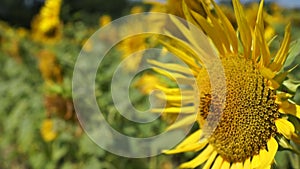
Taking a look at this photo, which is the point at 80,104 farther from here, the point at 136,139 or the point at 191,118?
the point at 191,118

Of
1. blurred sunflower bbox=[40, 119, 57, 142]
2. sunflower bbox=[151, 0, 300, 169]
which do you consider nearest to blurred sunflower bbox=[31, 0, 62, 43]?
blurred sunflower bbox=[40, 119, 57, 142]

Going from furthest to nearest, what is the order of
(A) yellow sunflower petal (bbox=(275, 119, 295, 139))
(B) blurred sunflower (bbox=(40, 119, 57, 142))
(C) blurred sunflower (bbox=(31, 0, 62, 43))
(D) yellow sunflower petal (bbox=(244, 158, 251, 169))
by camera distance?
(C) blurred sunflower (bbox=(31, 0, 62, 43)) < (B) blurred sunflower (bbox=(40, 119, 57, 142)) < (D) yellow sunflower petal (bbox=(244, 158, 251, 169)) < (A) yellow sunflower petal (bbox=(275, 119, 295, 139))

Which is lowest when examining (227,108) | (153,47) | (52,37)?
(52,37)

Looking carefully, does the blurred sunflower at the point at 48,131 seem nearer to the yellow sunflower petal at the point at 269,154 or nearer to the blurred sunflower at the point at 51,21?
the blurred sunflower at the point at 51,21

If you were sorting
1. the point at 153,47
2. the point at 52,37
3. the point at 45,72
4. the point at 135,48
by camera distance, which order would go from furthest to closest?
the point at 52,37
the point at 45,72
the point at 135,48
the point at 153,47

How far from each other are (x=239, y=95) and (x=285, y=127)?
4.1 inches

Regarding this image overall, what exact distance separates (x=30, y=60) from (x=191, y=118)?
102 inches

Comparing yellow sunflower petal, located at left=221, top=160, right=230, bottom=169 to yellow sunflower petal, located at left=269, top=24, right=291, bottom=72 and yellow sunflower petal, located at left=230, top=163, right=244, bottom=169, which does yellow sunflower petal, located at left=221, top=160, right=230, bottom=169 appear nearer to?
yellow sunflower petal, located at left=230, top=163, right=244, bottom=169

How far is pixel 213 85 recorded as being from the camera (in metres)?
0.93

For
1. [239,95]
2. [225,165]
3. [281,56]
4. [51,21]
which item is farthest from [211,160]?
[51,21]

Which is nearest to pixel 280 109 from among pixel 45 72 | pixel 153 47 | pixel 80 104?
pixel 153 47

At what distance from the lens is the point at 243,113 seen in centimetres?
87

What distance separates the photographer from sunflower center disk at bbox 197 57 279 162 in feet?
2.79

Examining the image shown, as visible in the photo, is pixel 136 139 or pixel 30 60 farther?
pixel 30 60
